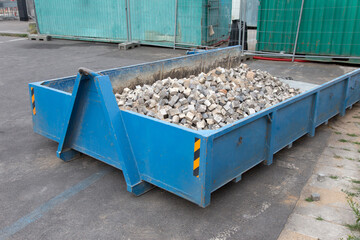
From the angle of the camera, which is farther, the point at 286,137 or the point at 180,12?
the point at 180,12

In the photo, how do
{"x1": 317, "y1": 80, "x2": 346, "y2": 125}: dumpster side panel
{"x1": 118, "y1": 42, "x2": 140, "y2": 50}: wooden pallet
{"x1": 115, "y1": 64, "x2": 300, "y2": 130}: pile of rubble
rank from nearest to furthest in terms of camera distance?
{"x1": 115, "y1": 64, "x2": 300, "y2": 130}: pile of rubble, {"x1": 317, "y1": 80, "x2": 346, "y2": 125}: dumpster side panel, {"x1": 118, "y1": 42, "x2": 140, "y2": 50}: wooden pallet

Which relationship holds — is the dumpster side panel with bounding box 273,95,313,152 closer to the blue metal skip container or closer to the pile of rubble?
the blue metal skip container

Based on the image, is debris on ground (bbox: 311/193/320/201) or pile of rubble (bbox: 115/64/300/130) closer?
debris on ground (bbox: 311/193/320/201)

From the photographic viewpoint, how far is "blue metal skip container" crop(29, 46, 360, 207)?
12.2 feet

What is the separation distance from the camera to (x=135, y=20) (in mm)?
15281

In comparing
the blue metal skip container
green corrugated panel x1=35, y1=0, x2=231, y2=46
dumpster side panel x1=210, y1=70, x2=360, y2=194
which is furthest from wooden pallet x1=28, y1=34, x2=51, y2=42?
dumpster side panel x1=210, y1=70, x2=360, y2=194

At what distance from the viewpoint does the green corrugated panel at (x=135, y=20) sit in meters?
13.9

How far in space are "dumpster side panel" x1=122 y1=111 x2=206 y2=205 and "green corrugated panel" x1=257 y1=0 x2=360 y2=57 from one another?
9765mm

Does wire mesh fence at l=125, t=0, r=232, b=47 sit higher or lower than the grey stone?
higher

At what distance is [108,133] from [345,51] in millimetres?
9925

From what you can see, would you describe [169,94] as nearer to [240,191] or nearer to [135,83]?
[135,83]

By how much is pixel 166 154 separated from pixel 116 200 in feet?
3.20

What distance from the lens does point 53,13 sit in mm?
17750

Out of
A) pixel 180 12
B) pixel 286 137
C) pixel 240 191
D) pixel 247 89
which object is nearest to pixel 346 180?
pixel 286 137
